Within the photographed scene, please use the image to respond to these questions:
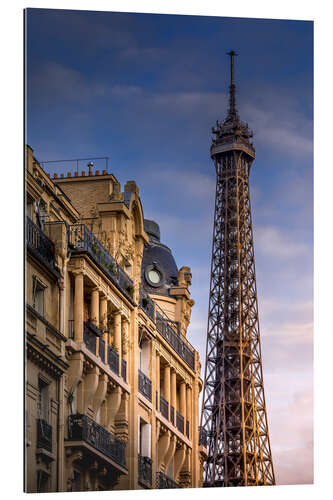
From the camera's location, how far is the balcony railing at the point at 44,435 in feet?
82.3

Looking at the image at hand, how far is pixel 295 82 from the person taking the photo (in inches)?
1128

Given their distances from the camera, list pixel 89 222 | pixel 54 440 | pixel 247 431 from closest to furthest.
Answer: pixel 54 440, pixel 89 222, pixel 247 431

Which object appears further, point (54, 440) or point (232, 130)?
point (232, 130)

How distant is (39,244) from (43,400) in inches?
111

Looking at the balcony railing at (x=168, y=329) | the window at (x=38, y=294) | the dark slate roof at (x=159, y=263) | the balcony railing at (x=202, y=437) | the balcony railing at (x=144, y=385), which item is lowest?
the balcony railing at (x=202, y=437)

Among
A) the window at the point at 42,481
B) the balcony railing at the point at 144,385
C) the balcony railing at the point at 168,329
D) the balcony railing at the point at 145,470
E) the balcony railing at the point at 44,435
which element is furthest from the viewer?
the balcony railing at the point at 168,329

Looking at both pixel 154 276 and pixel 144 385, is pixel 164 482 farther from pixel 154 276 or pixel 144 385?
pixel 154 276

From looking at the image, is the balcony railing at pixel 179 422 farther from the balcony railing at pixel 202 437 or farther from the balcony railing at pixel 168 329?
the balcony railing at pixel 202 437

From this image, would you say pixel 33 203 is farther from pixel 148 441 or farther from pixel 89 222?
pixel 148 441

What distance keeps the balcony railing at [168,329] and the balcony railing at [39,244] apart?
20.3 feet

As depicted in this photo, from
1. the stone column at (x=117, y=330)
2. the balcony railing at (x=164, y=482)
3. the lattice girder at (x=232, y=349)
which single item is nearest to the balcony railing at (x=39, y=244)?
the stone column at (x=117, y=330)

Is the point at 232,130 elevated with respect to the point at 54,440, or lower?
elevated
